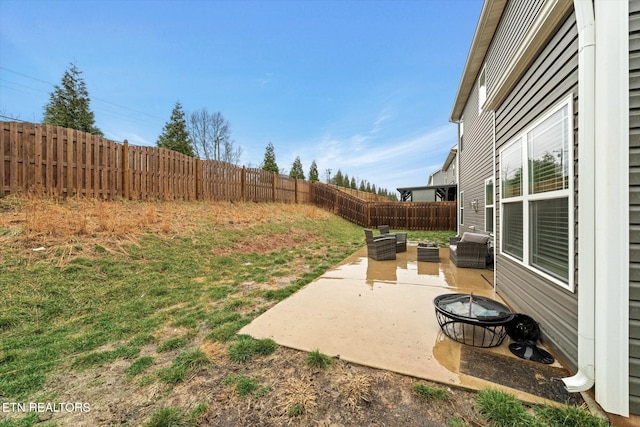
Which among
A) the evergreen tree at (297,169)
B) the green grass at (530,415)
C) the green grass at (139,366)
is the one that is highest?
the evergreen tree at (297,169)

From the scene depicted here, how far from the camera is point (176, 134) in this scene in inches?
886

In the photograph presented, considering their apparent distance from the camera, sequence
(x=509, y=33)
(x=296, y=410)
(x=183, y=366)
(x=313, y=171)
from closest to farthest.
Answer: (x=296, y=410)
(x=183, y=366)
(x=509, y=33)
(x=313, y=171)

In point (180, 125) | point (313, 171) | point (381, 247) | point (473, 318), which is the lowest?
point (473, 318)

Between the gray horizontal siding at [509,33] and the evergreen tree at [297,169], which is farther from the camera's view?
the evergreen tree at [297,169]

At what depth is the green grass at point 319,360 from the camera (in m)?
2.23

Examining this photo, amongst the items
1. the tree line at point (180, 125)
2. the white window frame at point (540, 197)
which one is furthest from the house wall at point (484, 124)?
the tree line at point (180, 125)

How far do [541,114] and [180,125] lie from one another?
2648cm

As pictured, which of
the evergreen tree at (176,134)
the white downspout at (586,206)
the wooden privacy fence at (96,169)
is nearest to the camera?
the white downspout at (586,206)

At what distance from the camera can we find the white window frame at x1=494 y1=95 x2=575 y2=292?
2066 millimetres

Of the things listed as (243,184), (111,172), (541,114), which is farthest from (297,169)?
(541,114)

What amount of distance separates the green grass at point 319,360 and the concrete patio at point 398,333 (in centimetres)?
13

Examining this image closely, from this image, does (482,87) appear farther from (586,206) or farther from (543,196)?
(586,206)

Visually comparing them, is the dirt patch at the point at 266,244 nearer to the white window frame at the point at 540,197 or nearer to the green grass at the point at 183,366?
the green grass at the point at 183,366

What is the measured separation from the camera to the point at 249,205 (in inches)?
447
